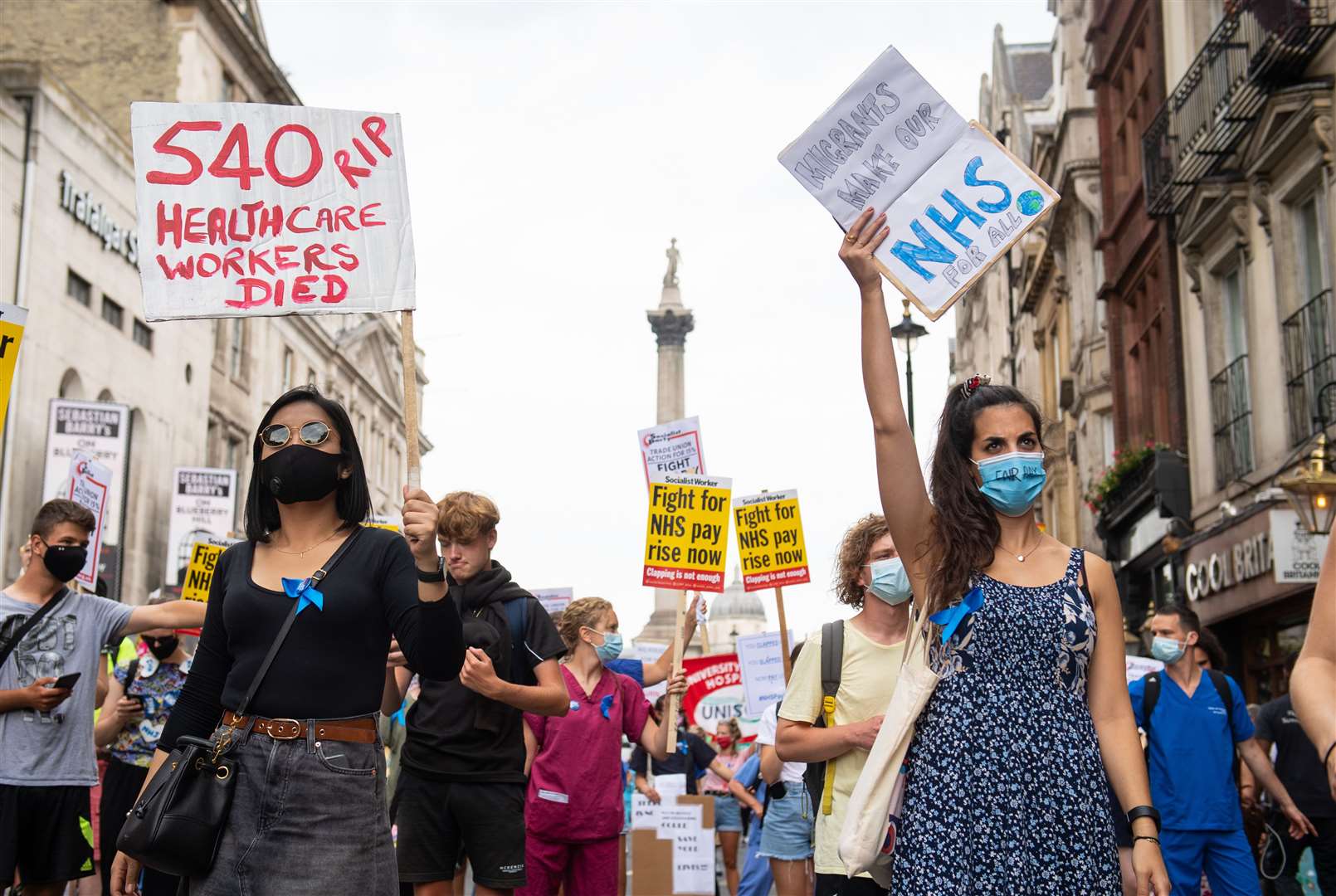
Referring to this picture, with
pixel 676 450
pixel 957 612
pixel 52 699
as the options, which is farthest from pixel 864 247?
pixel 676 450

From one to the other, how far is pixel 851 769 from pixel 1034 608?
2.07 meters

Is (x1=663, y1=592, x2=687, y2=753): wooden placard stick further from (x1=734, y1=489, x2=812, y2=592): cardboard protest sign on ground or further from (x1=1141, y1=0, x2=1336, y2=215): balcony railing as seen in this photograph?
(x1=1141, y1=0, x2=1336, y2=215): balcony railing

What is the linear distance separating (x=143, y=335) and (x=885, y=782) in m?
35.2

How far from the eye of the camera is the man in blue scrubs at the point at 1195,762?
8.30m

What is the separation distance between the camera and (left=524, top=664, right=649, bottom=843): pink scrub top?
25.9ft

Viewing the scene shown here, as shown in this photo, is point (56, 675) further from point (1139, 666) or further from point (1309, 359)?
point (1309, 359)

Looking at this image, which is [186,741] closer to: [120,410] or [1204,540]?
[1204,540]

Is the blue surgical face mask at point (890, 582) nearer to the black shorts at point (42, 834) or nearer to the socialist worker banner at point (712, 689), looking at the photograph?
the black shorts at point (42, 834)

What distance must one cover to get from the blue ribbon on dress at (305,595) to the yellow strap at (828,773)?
7.01 feet

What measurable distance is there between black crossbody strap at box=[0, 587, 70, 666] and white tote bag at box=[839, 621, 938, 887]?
4.37 meters

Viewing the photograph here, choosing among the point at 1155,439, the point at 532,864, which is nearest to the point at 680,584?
the point at 532,864

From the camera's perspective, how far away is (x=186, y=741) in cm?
437

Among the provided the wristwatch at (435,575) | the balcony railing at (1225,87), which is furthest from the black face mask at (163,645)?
the balcony railing at (1225,87)

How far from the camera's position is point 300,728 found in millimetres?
4406
